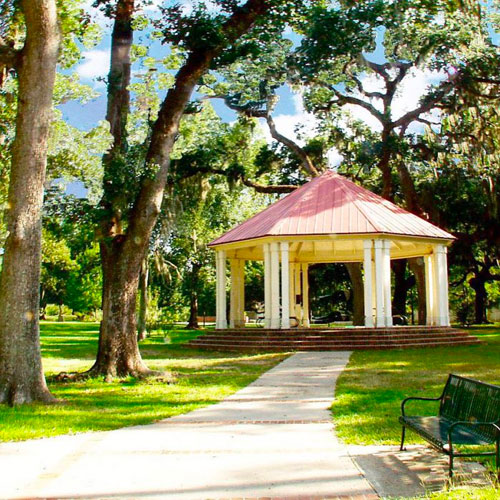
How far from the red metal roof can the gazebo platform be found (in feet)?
10.2

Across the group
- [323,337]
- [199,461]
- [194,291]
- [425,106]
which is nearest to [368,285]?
[323,337]

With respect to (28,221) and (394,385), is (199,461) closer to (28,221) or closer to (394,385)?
(28,221)

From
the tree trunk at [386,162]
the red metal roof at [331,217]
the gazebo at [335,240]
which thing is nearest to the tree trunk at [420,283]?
the gazebo at [335,240]

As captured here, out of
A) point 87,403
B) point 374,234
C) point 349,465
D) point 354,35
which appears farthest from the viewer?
point 374,234

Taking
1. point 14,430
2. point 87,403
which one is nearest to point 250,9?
point 87,403

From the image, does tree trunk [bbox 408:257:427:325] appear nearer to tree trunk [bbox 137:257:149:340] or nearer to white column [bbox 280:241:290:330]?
white column [bbox 280:241:290:330]

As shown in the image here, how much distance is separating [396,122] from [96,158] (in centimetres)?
1547

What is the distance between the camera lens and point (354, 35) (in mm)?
17266

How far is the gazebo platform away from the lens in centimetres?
1809

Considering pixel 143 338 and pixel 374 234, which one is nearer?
pixel 374 234

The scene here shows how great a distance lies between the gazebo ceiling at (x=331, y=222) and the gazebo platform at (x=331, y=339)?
9.74ft

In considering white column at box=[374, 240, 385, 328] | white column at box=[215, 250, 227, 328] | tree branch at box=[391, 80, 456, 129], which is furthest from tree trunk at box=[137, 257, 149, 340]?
tree branch at box=[391, 80, 456, 129]

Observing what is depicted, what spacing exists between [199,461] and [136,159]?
8.40m

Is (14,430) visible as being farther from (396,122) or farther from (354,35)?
(396,122)
